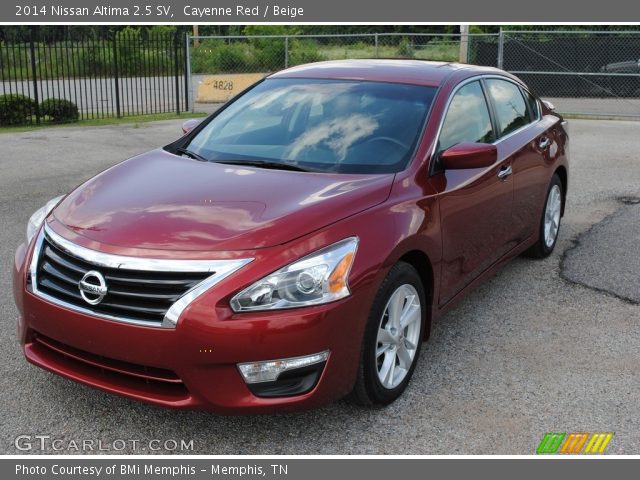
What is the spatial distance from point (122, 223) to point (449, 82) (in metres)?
2.28

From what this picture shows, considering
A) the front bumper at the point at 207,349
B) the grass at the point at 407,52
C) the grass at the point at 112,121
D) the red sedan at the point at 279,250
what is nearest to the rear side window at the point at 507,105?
the red sedan at the point at 279,250

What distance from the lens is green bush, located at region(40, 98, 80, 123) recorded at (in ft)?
51.6

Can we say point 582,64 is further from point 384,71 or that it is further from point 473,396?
point 473,396

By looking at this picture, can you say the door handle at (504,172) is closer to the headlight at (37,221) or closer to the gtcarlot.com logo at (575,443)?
the gtcarlot.com logo at (575,443)

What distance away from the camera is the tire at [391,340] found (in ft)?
10.9

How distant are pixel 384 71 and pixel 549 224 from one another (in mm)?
2263

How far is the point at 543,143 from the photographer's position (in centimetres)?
566

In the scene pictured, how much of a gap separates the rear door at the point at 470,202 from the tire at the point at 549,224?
96cm

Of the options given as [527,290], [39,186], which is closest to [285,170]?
[527,290]

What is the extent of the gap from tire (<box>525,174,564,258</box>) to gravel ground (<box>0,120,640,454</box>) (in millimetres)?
136

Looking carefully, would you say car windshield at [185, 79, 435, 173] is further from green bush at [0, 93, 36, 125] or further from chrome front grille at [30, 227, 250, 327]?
green bush at [0, 93, 36, 125]

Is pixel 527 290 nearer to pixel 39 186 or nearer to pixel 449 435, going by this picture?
pixel 449 435

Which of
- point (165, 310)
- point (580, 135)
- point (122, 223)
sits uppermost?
point (122, 223)

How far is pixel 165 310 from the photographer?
116 inches
